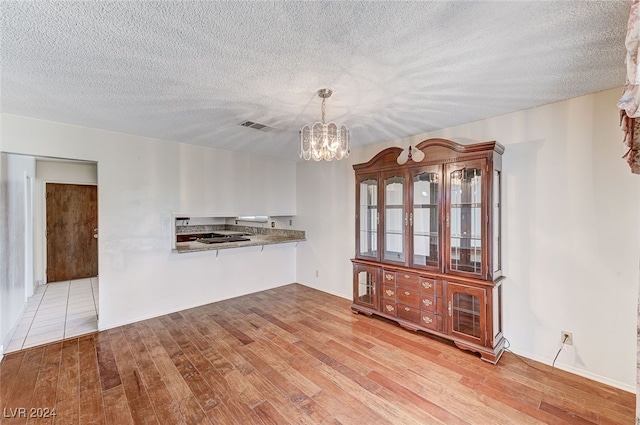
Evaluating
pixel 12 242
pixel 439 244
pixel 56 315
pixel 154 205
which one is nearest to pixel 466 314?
pixel 439 244

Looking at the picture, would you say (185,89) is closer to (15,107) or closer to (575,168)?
(15,107)

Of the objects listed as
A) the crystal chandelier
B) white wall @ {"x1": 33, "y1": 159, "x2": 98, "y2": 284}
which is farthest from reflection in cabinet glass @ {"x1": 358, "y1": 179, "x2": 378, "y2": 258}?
white wall @ {"x1": 33, "y1": 159, "x2": 98, "y2": 284}

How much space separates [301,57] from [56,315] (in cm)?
481

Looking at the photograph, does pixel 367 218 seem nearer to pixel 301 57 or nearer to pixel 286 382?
pixel 286 382

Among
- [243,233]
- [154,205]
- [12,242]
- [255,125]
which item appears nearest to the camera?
[255,125]

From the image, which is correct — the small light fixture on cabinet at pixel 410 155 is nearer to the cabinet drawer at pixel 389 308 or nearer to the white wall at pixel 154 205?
the cabinet drawer at pixel 389 308

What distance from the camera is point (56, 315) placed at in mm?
3727

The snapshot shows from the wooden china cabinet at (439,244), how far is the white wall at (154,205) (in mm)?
2125

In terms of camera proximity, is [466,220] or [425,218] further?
[425,218]

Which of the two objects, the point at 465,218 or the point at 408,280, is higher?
the point at 465,218

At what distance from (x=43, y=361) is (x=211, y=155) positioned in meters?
3.06

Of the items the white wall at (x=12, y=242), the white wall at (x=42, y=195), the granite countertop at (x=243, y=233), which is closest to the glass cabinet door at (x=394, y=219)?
the granite countertop at (x=243, y=233)

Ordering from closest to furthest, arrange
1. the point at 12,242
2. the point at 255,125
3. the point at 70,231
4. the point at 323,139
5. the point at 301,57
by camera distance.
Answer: the point at 301,57 < the point at 323,139 < the point at 255,125 < the point at 12,242 < the point at 70,231

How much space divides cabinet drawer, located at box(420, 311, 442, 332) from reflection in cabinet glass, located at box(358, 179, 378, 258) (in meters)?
0.94
